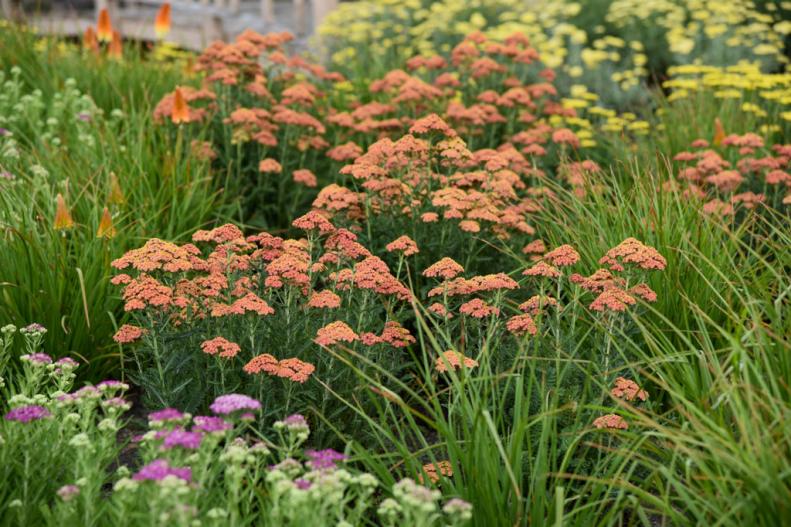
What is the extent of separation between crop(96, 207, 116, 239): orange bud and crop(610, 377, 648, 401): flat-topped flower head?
2.42 m

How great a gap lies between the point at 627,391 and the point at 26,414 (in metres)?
2.00

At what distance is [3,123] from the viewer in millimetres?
7238

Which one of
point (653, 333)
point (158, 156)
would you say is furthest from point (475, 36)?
point (653, 333)

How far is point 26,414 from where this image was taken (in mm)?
3008

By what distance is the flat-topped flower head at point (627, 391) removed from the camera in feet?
11.7

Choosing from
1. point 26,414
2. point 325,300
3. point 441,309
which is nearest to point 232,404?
point 26,414

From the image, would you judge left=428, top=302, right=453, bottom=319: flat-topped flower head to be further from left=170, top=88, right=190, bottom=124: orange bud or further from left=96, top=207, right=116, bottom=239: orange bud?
Answer: left=170, top=88, right=190, bottom=124: orange bud

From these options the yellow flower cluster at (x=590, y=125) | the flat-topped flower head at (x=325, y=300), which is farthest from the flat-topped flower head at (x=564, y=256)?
the yellow flower cluster at (x=590, y=125)

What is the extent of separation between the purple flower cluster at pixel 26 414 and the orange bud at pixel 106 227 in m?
1.67

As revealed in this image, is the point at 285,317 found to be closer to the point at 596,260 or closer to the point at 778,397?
the point at 596,260

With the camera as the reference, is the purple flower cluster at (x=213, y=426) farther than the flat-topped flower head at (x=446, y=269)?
No

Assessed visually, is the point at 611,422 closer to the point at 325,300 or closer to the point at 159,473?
the point at 325,300

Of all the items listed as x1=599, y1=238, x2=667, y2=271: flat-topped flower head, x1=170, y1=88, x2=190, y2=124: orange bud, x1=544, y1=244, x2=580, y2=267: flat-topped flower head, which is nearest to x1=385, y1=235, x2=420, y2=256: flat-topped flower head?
Answer: x1=544, y1=244, x2=580, y2=267: flat-topped flower head

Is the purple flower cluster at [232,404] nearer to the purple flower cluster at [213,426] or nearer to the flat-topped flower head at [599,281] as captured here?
the purple flower cluster at [213,426]
